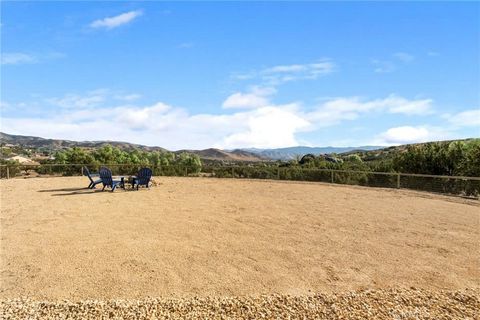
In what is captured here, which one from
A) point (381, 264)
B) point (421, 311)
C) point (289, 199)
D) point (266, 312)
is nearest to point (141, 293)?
point (266, 312)

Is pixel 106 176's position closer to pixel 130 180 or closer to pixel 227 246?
pixel 130 180

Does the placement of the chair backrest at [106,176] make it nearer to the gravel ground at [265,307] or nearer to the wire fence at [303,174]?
the wire fence at [303,174]

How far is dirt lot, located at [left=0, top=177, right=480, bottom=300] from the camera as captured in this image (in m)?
4.84

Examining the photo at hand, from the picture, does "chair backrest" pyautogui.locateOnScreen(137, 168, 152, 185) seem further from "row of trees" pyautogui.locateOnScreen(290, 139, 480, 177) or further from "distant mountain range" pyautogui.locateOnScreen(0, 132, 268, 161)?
"distant mountain range" pyautogui.locateOnScreen(0, 132, 268, 161)

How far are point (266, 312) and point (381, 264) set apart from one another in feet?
8.60

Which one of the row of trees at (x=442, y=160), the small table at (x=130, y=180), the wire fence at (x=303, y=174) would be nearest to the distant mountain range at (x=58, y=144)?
the wire fence at (x=303, y=174)

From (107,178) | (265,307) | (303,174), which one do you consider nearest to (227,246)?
(265,307)

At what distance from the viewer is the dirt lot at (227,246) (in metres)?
4.84

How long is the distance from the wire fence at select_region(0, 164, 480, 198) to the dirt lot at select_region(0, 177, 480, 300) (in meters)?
2.38

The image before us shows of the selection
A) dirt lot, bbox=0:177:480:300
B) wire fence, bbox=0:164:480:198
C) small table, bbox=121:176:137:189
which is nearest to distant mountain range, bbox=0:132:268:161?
wire fence, bbox=0:164:480:198

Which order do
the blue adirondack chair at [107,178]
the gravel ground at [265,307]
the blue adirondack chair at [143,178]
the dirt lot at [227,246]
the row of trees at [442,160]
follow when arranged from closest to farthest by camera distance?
the gravel ground at [265,307] < the dirt lot at [227,246] < the blue adirondack chair at [107,178] < the blue adirondack chair at [143,178] < the row of trees at [442,160]

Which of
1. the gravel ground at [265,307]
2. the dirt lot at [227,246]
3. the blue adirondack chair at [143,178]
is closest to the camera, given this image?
the gravel ground at [265,307]

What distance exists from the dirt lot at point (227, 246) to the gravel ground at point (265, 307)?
0.21 meters

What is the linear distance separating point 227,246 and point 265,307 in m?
2.46
